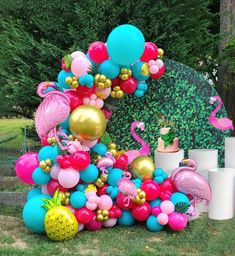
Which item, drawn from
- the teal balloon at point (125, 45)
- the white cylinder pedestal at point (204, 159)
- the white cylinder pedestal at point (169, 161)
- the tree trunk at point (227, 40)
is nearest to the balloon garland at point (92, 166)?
the teal balloon at point (125, 45)

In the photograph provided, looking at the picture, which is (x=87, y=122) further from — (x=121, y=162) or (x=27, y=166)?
(x=27, y=166)

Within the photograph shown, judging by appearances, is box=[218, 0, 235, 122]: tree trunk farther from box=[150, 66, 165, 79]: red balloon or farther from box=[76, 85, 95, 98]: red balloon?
box=[76, 85, 95, 98]: red balloon

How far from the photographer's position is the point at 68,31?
6.86 m

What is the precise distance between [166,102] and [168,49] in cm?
158

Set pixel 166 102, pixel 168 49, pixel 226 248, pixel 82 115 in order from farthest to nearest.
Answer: pixel 168 49, pixel 166 102, pixel 82 115, pixel 226 248

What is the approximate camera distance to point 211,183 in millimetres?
4973

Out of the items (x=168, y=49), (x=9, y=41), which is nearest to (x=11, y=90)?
(x=9, y=41)

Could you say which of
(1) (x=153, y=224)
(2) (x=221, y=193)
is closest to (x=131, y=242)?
(1) (x=153, y=224)

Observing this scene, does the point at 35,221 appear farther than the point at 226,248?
Yes

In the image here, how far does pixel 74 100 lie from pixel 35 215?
1217mm

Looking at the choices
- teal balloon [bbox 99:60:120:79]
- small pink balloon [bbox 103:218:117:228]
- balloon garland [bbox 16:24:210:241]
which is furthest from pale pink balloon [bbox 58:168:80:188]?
teal balloon [bbox 99:60:120:79]

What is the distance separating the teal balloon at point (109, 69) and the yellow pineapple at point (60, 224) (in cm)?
143

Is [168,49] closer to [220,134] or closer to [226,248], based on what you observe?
[220,134]

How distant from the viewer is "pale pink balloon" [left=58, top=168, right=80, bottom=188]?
4.38 metres
